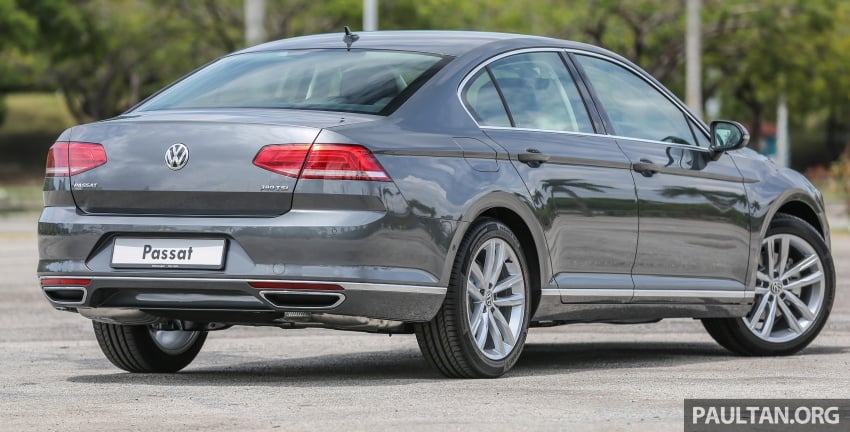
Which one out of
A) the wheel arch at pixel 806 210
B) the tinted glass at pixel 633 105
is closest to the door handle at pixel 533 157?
the tinted glass at pixel 633 105

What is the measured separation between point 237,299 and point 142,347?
1334 mm

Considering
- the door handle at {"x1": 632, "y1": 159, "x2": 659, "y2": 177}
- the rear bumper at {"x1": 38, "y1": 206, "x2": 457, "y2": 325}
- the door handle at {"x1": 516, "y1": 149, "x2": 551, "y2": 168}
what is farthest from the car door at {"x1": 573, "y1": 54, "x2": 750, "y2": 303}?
the rear bumper at {"x1": 38, "y1": 206, "x2": 457, "y2": 325}

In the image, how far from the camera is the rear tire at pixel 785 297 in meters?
9.73

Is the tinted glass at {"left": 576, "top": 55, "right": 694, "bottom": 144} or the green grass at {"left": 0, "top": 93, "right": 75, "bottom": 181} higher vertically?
the tinted glass at {"left": 576, "top": 55, "right": 694, "bottom": 144}

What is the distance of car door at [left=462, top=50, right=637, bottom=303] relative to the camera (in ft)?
26.8

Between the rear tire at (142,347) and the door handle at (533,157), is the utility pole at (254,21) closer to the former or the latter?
the rear tire at (142,347)

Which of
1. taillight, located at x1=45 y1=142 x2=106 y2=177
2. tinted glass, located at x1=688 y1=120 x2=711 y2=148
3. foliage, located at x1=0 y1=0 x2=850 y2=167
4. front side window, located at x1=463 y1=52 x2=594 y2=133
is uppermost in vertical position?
front side window, located at x1=463 y1=52 x2=594 y2=133

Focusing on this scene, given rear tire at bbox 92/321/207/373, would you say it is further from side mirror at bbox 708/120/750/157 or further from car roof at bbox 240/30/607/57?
side mirror at bbox 708/120/750/157

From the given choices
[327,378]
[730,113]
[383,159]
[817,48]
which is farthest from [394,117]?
[730,113]

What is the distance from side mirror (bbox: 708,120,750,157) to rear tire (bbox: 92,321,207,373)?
2979 millimetres

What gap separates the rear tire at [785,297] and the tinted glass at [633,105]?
2.93 ft

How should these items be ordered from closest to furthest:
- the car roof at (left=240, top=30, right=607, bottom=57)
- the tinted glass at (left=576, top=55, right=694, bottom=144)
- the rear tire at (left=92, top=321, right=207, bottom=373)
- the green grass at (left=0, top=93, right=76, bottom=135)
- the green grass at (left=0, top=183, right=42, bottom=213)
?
the car roof at (left=240, top=30, right=607, bottom=57) < the rear tire at (left=92, top=321, right=207, bottom=373) < the tinted glass at (left=576, top=55, right=694, bottom=144) < the green grass at (left=0, top=183, right=42, bottom=213) < the green grass at (left=0, top=93, right=76, bottom=135)

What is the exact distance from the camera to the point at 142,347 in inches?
337

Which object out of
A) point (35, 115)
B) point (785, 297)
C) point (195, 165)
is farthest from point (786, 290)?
point (35, 115)
